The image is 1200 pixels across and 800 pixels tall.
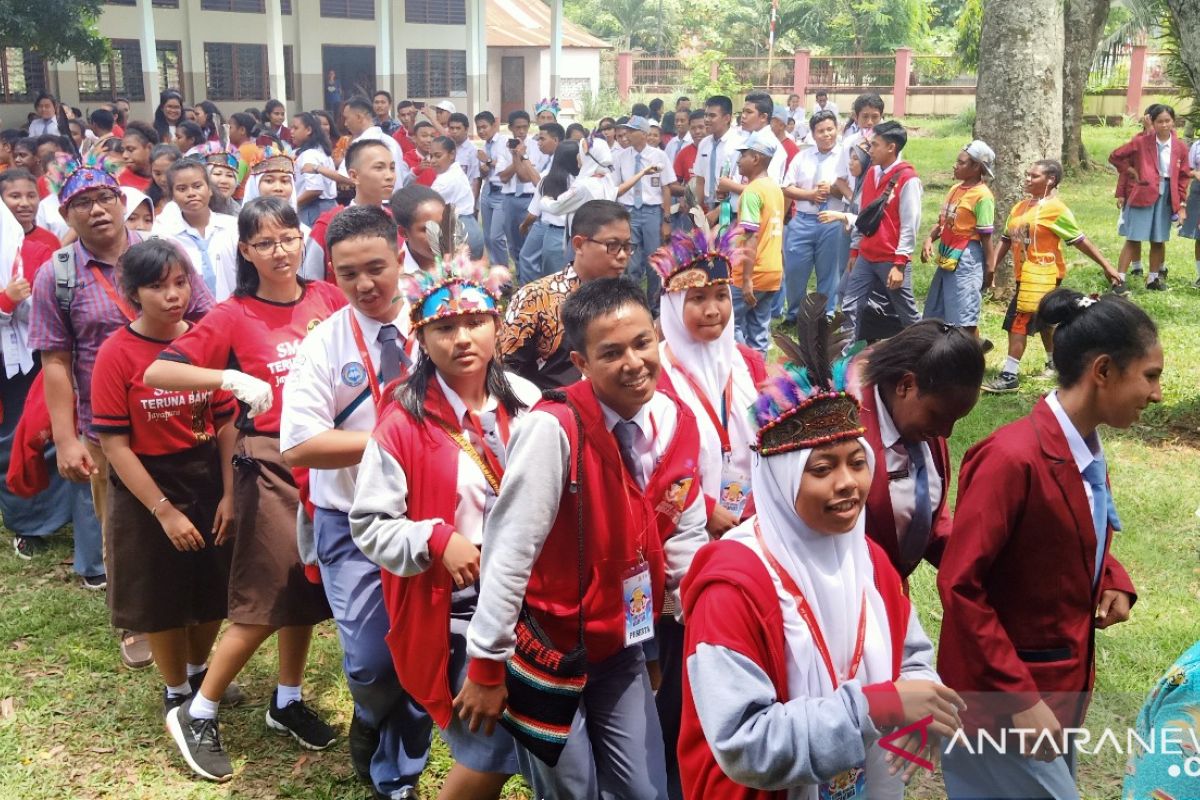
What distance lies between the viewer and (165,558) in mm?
4352

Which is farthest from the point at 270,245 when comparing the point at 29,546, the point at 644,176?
the point at 644,176

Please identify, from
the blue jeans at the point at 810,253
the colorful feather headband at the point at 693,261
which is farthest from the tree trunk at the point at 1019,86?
the colorful feather headband at the point at 693,261

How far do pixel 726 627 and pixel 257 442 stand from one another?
247 cm

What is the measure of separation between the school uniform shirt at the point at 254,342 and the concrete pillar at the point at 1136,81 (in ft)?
102

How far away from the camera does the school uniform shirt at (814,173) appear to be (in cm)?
→ 1076

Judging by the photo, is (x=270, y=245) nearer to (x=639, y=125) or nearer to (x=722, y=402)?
(x=722, y=402)

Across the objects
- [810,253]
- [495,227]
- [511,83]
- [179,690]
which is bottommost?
[179,690]

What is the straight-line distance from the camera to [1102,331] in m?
2.93

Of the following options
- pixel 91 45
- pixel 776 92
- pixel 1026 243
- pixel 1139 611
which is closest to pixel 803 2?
pixel 776 92

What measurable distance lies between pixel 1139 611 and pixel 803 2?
154 feet

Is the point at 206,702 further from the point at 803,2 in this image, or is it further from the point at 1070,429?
the point at 803,2

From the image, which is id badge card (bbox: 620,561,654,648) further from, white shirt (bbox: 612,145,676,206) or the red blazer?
the red blazer

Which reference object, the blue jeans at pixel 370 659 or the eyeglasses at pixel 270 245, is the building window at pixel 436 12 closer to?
the eyeglasses at pixel 270 245

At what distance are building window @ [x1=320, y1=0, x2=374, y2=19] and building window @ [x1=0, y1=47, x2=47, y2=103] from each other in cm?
782
